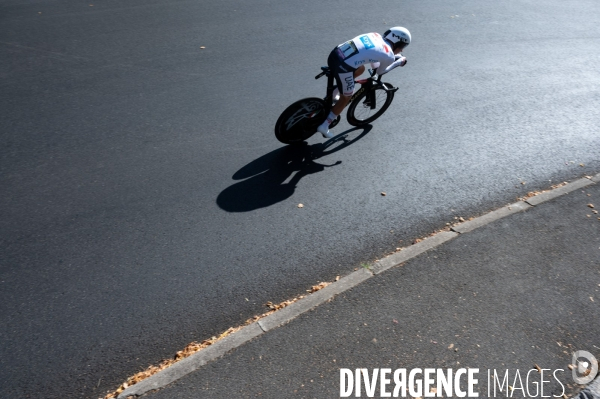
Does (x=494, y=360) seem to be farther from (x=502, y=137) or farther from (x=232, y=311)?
(x=502, y=137)

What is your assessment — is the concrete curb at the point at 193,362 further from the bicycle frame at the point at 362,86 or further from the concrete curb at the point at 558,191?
the concrete curb at the point at 558,191

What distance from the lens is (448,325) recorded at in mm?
4512

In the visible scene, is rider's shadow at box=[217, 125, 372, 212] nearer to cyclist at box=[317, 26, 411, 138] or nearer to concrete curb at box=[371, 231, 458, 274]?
cyclist at box=[317, 26, 411, 138]

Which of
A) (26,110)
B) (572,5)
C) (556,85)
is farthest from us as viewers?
(572,5)

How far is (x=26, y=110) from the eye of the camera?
7.35 m

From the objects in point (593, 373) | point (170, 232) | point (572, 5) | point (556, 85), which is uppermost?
point (572, 5)

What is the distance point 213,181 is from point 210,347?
2622mm

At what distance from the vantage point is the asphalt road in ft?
15.3

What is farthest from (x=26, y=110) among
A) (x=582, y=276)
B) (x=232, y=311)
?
(x=582, y=276)

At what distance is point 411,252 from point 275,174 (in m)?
2.18

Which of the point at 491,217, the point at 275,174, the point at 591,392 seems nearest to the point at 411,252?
the point at 491,217

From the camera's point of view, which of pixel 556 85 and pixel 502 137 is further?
pixel 556 85

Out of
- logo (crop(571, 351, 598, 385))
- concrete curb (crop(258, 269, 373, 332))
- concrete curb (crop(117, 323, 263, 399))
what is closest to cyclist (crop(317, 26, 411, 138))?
concrete curb (crop(258, 269, 373, 332))

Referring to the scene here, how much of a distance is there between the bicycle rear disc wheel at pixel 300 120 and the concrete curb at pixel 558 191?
3.07m
